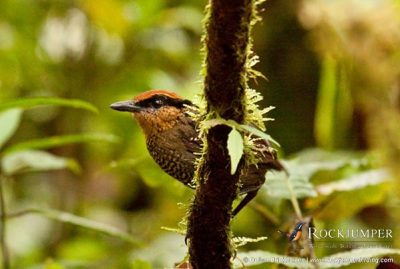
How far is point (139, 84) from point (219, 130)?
2822mm

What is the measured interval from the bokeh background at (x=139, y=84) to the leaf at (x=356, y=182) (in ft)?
2.69

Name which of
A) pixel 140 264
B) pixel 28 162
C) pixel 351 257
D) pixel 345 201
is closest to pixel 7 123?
pixel 28 162

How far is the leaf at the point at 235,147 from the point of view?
1271 mm

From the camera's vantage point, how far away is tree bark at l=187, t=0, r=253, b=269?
1.29 m

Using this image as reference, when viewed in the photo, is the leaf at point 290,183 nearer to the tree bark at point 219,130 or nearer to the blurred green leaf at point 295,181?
the blurred green leaf at point 295,181

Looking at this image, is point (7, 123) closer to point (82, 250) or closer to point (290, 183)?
point (290, 183)

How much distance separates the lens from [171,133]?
2086 mm

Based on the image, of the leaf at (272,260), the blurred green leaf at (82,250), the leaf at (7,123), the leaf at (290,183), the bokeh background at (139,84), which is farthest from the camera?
the blurred green leaf at (82,250)

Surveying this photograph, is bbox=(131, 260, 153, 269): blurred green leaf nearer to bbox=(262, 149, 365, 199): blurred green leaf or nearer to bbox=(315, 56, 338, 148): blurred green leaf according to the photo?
bbox=(262, 149, 365, 199): blurred green leaf

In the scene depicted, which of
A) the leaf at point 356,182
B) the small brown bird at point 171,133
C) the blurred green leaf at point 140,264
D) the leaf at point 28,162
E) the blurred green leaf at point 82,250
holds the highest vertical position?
the small brown bird at point 171,133

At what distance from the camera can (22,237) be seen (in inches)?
164

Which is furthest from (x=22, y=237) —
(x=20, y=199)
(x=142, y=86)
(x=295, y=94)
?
(x=295, y=94)

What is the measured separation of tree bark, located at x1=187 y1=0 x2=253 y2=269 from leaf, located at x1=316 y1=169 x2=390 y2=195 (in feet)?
2.48

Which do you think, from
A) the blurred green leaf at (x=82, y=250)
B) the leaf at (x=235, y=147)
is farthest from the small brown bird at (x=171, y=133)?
the blurred green leaf at (x=82, y=250)
